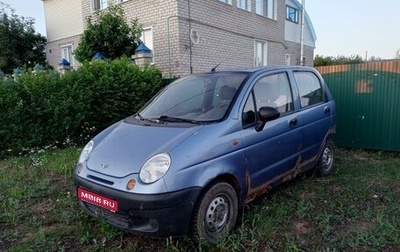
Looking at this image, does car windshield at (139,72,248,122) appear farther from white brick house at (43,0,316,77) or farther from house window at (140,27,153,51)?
house window at (140,27,153,51)

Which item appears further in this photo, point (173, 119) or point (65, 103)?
point (65, 103)

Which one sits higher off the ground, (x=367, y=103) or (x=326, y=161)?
(x=367, y=103)

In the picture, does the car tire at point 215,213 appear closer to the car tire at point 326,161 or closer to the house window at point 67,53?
the car tire at point 326,161

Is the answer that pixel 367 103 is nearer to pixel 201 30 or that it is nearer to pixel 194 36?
pixel 194 36

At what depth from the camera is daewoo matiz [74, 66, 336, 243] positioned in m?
2.45

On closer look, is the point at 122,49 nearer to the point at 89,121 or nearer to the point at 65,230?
the point at 89,121

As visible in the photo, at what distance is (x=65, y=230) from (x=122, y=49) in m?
7.59

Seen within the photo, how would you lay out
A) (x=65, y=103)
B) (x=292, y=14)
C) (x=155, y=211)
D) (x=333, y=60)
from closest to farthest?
1. (x=155, y=211)
2. (x=65, y=103)
3. (x=292, y=14)
4. (x=333, y=60)

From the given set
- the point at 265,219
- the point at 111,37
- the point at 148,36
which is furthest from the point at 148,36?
the point at 265,219

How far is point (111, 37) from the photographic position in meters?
9.58

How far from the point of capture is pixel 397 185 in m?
4.18

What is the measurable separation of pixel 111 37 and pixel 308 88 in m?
7.17

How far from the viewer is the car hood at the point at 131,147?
101 inches

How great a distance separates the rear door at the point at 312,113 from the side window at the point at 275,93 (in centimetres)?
25
